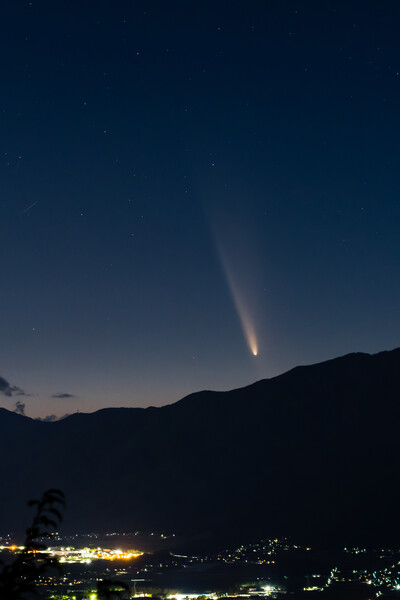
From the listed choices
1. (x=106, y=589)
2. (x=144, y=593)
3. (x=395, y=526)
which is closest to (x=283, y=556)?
(x=395, y=526)

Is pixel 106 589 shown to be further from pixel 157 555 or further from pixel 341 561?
pixel 157 555

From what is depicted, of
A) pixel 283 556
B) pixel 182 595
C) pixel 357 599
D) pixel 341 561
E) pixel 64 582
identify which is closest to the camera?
pixel 357 599

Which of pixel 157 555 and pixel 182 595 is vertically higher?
pixel 157 555

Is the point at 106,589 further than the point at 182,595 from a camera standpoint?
No

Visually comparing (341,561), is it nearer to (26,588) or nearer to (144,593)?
(144,593)

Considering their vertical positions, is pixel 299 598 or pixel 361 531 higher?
pixel 361 531

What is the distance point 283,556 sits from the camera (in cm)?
16900

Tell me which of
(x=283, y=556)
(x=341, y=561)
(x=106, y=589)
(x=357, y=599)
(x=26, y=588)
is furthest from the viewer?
(x=283, y=556)

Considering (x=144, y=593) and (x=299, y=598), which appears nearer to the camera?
(x=299, y=598)

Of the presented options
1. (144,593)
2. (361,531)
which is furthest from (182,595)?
(361,531)

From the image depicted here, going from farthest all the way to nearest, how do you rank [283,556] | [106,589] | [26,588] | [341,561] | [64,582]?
[283,556], [341,561], [64,582], [106,589], [26,588]

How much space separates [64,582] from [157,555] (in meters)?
53.6

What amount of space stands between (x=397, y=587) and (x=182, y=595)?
36594mm

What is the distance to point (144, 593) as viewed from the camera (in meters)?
107
